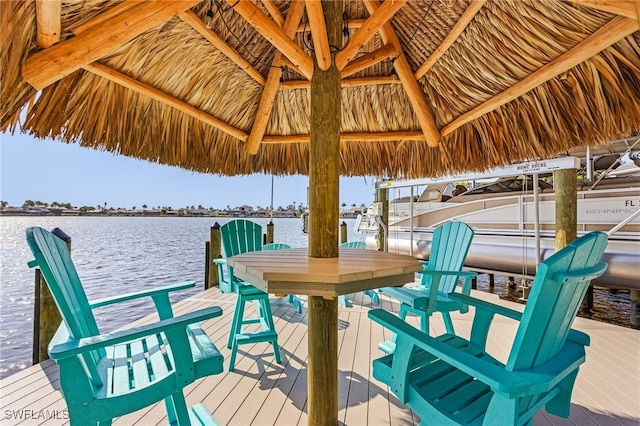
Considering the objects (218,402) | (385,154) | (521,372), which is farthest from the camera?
(385,154)

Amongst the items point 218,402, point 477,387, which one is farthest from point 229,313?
point 477,387

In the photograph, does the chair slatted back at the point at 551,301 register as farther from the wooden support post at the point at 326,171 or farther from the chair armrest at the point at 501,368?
the wooden support post at the point at 326,171

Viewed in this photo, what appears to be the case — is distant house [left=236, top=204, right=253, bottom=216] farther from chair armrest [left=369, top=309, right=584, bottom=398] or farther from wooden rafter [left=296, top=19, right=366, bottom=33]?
chair armrest [left=369, top=309, right=584, bottom=398]

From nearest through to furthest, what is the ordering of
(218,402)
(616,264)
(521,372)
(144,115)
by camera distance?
1. (521,372)
2. (218,402)
3. (144,115)
4. (616,264)

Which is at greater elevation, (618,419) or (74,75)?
(74,75)

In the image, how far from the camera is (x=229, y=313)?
380 cm

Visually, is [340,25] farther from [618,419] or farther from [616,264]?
[616,264]

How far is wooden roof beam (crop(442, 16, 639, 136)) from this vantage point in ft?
4.99

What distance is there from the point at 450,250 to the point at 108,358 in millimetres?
2540

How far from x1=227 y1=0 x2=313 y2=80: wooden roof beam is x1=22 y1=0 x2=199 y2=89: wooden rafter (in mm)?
282

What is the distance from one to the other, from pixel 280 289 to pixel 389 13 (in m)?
1.51

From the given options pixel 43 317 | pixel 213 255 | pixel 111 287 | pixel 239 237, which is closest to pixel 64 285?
pixel 43 317

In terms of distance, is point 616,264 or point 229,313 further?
point 616,264

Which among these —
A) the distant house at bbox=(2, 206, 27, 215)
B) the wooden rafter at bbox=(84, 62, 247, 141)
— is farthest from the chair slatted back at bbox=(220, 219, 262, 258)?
the distant house at bbox=(2, 206, 27, 215)
